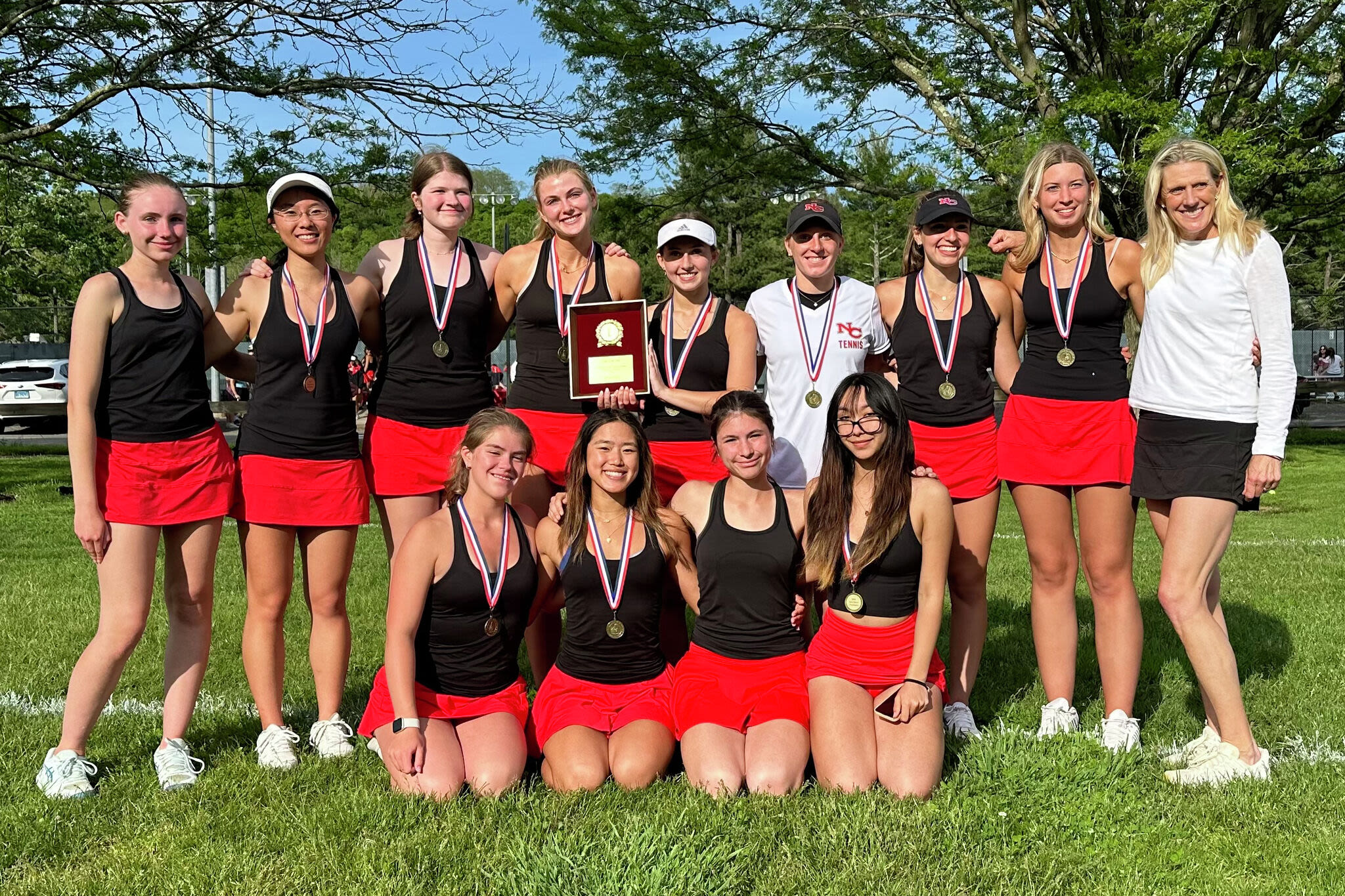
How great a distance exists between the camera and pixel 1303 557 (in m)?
8.79

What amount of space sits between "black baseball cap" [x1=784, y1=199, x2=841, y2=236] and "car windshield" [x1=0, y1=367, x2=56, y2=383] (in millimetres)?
24403

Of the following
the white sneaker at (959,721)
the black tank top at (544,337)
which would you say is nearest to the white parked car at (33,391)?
the black tank top at (544,337)

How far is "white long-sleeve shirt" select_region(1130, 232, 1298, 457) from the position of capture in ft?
13.2

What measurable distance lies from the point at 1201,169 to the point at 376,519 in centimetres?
952

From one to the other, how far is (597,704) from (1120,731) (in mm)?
2172

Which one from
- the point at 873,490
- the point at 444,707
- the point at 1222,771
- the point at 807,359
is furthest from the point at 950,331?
the point at 444,707

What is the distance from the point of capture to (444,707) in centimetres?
429

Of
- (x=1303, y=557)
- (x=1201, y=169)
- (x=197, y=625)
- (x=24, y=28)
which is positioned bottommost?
(x=1303, y=557)

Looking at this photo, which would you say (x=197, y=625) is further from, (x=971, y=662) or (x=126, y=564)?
(x=971, y=662)

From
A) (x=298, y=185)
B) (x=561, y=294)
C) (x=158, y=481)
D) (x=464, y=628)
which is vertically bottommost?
(x=464, y=628)

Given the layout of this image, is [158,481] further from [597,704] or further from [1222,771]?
[1222,771]

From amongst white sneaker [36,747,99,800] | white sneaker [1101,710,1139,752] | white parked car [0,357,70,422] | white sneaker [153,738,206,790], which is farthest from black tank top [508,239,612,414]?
white parked car [0,357,70,422]

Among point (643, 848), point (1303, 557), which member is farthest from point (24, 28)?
point (1303, 557)

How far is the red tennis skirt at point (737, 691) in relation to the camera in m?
4.22
